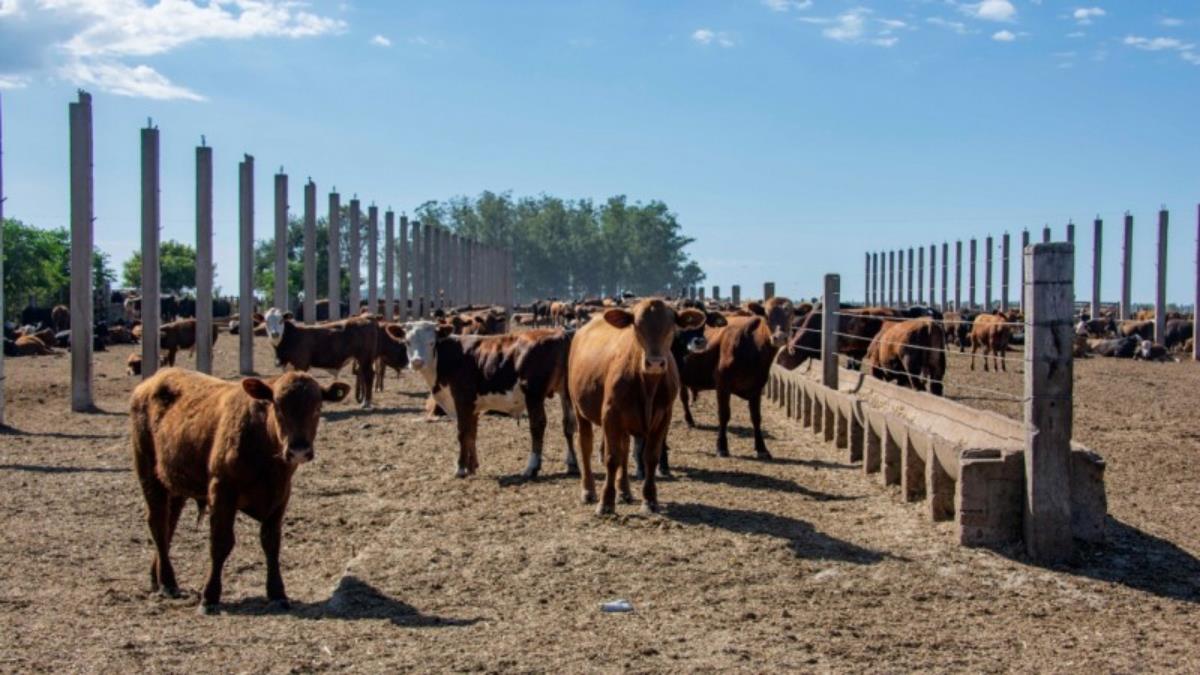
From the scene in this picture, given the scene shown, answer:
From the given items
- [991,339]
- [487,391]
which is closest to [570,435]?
[487,391]

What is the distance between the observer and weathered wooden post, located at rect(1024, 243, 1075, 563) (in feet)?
25.0

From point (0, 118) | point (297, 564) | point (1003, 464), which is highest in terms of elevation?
point (0, 118)

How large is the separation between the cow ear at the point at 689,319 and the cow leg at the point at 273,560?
4.15m

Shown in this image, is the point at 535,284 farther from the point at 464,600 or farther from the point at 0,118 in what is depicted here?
the point at 464,600

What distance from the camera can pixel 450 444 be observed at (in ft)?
47.6

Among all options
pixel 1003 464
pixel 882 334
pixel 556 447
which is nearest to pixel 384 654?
pixel 1003 464

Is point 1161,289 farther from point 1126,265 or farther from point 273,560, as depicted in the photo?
point 273,560

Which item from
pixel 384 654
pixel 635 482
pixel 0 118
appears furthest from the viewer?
pixel 0 118

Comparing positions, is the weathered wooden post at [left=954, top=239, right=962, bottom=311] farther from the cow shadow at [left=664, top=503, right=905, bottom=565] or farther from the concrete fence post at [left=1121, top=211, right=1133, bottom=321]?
the cow shadow at [left=664, top=503, right=905, bottom=565]

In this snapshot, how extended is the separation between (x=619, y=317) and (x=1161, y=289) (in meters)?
37.1

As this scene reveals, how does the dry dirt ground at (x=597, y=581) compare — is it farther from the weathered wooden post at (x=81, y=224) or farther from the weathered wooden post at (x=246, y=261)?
the weathered wooden post at (x=246, y=261)

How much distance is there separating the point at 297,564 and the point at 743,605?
3.34 meters

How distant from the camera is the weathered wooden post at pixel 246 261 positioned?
26609mm

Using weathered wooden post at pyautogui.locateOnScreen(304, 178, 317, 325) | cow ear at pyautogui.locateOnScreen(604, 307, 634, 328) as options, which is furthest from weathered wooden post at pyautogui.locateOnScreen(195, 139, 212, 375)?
cow ear at pyautogui.locateOnScreen(604, 307, 634, 328)
